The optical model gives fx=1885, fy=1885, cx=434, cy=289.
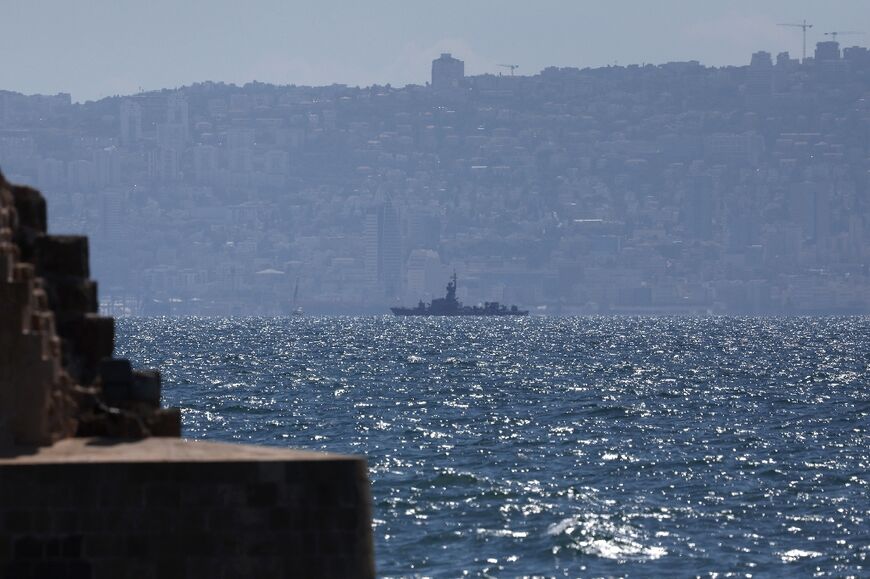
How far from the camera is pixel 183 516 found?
1370cm

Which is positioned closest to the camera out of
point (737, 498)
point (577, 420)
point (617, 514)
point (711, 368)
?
point (617, 514)

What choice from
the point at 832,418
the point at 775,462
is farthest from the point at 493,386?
the point at 775,462

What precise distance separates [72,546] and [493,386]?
8018cm

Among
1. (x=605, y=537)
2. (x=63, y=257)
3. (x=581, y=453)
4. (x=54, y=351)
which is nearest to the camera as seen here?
(x=54, y=351)

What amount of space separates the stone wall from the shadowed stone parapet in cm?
70

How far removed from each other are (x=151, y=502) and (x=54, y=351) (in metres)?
2.23

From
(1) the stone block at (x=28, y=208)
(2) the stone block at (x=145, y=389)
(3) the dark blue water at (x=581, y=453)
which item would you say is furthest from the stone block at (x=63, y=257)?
(3) the dark blue water at (x=581, y=453)

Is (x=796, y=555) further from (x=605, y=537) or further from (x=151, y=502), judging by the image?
(x=151, y=502)

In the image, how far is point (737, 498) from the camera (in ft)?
134

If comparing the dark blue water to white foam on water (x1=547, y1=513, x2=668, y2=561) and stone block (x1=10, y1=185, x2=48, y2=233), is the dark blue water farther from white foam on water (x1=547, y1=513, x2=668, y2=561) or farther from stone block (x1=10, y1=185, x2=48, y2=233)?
stone block (x1=10, y1=185, x2=48, y2=233)

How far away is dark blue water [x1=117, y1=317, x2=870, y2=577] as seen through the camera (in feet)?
107

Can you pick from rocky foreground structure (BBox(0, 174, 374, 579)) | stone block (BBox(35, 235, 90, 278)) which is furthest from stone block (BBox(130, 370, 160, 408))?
rocky foreground structure (BBox(0, 174, 374, 579))

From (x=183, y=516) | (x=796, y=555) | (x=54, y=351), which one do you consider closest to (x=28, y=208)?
(x=54, y=351)

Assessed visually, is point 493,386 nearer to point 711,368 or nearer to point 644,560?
point 711,368
